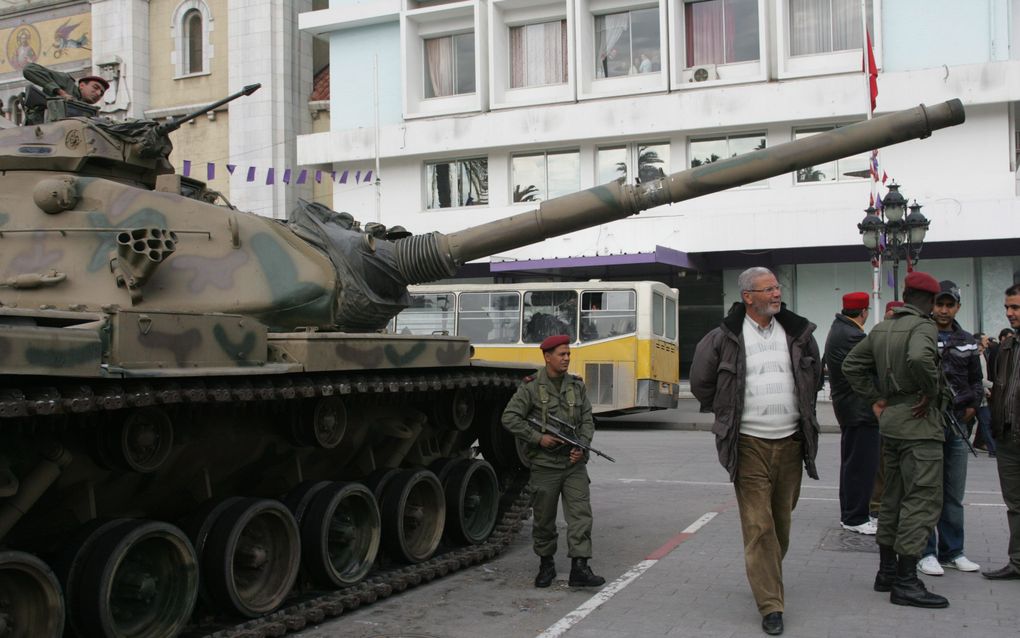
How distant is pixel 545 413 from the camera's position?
7355 mm

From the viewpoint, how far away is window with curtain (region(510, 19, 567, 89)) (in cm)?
2673

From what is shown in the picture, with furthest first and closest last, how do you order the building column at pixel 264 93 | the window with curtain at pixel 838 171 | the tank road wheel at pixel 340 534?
1. the building column at pixel 264 93
2. the window with curtain at pixel 838 171
3. the tank road wheel at pixel 340 534

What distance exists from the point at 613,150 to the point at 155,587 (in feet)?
70.6

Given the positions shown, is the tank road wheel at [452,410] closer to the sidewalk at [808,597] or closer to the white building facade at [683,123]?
the sidewalk at [808,597]

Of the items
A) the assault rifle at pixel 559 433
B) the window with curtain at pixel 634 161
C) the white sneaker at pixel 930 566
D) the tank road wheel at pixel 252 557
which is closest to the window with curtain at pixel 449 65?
the window with curtain at pixel 634 161

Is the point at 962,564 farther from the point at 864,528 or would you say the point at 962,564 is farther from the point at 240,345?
the point at 240,345

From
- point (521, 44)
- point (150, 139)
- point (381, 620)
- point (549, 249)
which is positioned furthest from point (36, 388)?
point (521, 44)

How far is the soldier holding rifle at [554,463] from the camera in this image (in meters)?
7.22

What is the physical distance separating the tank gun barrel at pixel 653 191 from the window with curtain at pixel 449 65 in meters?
20.1

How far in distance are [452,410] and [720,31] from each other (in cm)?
1896

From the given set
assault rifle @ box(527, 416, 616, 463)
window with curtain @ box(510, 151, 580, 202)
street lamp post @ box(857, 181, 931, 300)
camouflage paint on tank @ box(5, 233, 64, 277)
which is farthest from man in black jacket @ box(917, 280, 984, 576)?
window with curtain @ box(510, 151, 580, 202)

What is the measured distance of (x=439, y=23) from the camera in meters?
27.8

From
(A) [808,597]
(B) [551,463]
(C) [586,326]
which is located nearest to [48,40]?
(C) [586,326]

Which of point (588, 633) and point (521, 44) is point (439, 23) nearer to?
point (521, 44)
